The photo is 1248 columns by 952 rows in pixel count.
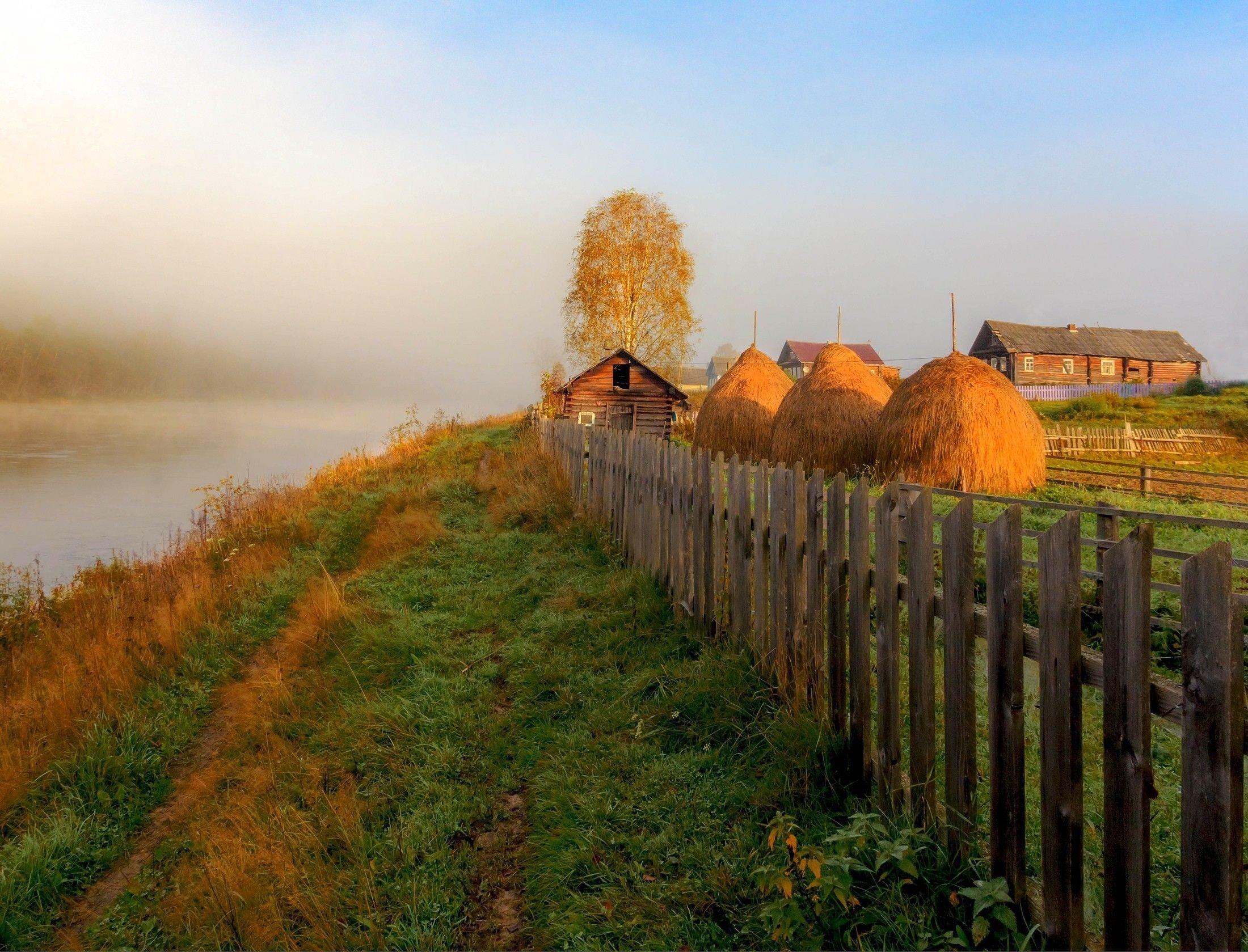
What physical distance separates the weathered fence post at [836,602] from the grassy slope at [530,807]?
0.20m

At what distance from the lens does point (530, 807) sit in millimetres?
3635

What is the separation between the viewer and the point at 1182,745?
1.86m

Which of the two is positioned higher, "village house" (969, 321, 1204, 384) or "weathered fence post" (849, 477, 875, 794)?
"village house" (969, 321, 1204, 384)

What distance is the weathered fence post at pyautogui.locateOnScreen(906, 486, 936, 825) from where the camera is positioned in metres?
2.80

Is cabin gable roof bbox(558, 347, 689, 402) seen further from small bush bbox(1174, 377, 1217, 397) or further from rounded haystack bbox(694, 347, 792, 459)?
small bush bbox(1174, 377, 1217, 397)

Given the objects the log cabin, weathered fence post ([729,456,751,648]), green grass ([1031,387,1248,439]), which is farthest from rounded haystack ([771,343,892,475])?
green grass ([1031,387,1248,439])

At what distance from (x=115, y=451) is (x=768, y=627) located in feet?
179

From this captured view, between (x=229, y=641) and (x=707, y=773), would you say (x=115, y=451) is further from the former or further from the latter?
(x=707, y=773)

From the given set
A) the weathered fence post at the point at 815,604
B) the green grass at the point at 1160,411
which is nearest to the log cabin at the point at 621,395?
the green grass at the point at 1160,411

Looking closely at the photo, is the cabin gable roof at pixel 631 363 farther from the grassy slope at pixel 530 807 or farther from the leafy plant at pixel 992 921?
the leafy plant at pixel 992 921

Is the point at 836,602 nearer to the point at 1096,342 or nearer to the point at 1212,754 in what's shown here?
the point at 1212,754

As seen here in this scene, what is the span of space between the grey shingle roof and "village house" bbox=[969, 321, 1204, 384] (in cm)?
4

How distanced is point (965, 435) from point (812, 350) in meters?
62.0

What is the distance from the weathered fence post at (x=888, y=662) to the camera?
3.02 meters
